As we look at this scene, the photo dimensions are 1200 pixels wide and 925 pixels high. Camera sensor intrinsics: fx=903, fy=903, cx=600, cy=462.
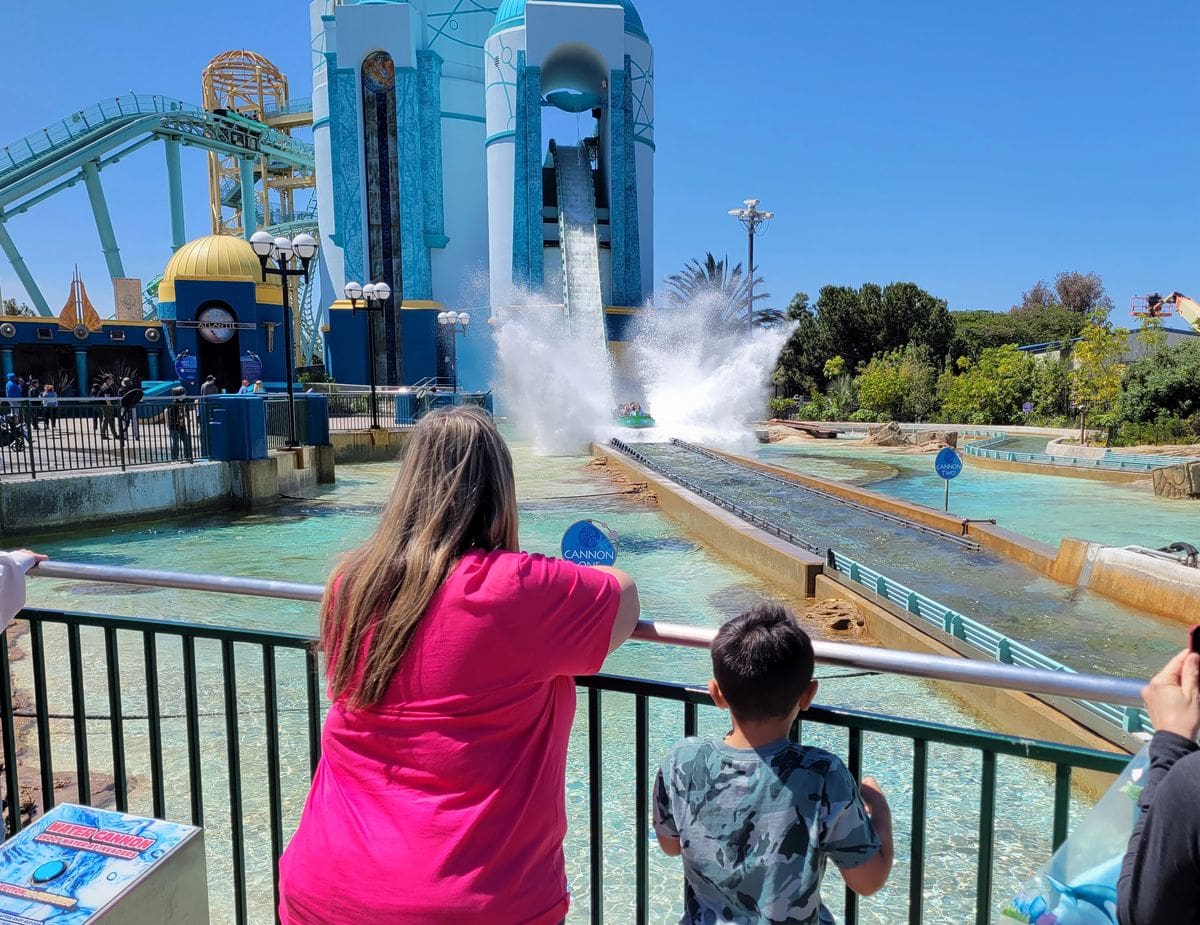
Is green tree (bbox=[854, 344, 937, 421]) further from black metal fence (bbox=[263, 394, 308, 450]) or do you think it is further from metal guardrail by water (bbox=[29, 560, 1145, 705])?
metal guardrail by water (bbox=[29, 560, 1145, 705])

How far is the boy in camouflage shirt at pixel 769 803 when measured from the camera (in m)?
1.56

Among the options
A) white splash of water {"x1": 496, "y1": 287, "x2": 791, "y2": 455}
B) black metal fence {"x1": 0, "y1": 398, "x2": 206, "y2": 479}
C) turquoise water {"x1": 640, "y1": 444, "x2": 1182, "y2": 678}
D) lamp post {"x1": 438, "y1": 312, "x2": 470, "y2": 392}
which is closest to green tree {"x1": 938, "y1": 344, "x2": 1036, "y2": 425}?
white splash of water {"x1": 496, "y1": 287, "x2": 791, "y2": 455}

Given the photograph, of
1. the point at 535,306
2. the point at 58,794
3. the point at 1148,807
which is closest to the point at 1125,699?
the point at 1148,807

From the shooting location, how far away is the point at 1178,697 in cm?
133

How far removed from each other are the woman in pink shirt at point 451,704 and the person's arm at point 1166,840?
82cm

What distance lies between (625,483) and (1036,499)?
25.9ft

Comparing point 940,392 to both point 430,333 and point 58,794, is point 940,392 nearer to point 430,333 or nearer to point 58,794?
point 430,333

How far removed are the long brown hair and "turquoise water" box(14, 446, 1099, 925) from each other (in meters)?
0.19

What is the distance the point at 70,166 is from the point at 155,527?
33607mm

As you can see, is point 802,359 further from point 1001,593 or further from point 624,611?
point 624,611

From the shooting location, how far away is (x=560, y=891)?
5.37 feet

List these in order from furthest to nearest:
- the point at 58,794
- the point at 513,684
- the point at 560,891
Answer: the point at 58,794, the point at 560,891, the point at 513,684

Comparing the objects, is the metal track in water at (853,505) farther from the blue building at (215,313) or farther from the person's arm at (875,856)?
the blue building at (215,313)

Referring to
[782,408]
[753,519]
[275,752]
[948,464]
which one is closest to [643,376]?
[782,408]
